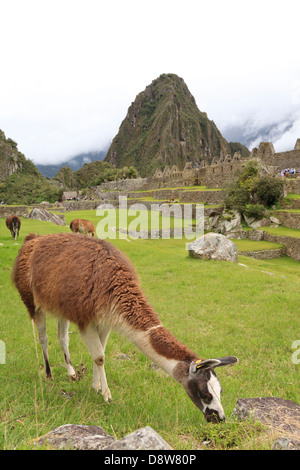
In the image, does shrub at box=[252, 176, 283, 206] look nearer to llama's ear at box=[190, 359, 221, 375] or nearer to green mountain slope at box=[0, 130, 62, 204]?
llama's ear at box=[190, 359, 221, 375]

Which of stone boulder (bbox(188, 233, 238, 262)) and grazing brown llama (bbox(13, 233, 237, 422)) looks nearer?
grazing brown llama (bbox(13, 233, 237, 422))

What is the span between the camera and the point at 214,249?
11.6 meters

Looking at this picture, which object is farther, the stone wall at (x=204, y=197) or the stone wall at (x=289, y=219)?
the stone wall at (x=204, y=197)

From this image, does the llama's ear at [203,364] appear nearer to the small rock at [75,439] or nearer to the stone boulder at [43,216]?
the small rock at [75,439]

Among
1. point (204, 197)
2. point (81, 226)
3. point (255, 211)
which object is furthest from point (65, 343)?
point (204, 197)

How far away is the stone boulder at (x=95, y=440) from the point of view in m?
1.48

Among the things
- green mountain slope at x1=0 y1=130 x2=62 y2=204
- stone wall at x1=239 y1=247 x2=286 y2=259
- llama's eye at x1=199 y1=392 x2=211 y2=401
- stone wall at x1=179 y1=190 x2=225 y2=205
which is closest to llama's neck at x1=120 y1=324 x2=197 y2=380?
llama's eye at x1=199 y1=392 x2=211 y2=401

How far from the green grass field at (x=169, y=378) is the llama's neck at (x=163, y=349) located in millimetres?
418

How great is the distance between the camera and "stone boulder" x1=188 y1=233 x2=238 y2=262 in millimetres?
11477

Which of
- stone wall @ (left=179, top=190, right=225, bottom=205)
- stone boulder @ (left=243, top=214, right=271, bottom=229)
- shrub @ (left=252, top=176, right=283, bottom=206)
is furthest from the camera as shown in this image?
stone wall @ (left=179, top=190, right=225, bottom=205)

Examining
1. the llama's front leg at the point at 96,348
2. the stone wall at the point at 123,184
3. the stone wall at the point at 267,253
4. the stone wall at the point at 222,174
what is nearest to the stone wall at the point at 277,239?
the stone wall at the point at 267,253

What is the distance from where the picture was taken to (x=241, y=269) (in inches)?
394

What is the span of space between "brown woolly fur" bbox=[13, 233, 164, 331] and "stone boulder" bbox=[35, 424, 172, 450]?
0.98 meters

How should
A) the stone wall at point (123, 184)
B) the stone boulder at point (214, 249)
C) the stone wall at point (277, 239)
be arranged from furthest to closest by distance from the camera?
1. the stone wall at point (123, 184)
2. the stone wall at point (277, 239)
3. the stone boulder at point (214, 249)
